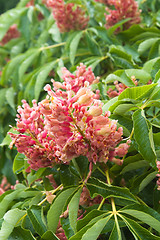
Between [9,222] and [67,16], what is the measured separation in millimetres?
850

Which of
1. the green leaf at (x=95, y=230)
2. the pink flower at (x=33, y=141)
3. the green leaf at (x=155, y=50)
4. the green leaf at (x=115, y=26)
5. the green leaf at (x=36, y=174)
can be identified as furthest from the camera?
the green leaf at (x=115, y=26)

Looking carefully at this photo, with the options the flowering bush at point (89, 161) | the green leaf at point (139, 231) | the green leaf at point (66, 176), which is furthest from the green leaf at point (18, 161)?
the green leaf at point (139, 231)

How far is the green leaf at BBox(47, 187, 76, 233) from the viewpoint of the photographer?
696mm

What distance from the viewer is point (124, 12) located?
1.21m

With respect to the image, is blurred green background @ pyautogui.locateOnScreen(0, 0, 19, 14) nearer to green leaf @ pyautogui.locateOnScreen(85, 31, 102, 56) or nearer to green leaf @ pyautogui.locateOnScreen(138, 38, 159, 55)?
green leaf @ pyautogui.locateOnScreen(85, 31, 102, 56)

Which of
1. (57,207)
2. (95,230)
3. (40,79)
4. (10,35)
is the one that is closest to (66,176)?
(57,207)

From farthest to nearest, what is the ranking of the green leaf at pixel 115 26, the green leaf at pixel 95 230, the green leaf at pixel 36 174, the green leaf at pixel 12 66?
the green leaf at pixel 12 66
the green leaf at pixel 115 26
the green leaf at pixel 36 174
the green leaf at pixel 95 230

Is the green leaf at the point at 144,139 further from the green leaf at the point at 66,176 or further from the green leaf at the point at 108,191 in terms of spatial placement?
the green leaf at the point at 66,176

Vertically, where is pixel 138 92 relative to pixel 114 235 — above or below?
above

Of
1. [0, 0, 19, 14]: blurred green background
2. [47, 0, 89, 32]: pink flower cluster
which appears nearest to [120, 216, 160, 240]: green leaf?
[47, 0, 89, 32]: pink flower cluster

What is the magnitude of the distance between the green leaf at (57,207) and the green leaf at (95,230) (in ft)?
0.38

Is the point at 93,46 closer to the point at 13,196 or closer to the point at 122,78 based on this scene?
the point at 122,78

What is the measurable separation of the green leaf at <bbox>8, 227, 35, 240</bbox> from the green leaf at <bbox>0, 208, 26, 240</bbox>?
2cm

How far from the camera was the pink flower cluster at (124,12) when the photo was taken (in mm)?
1185
